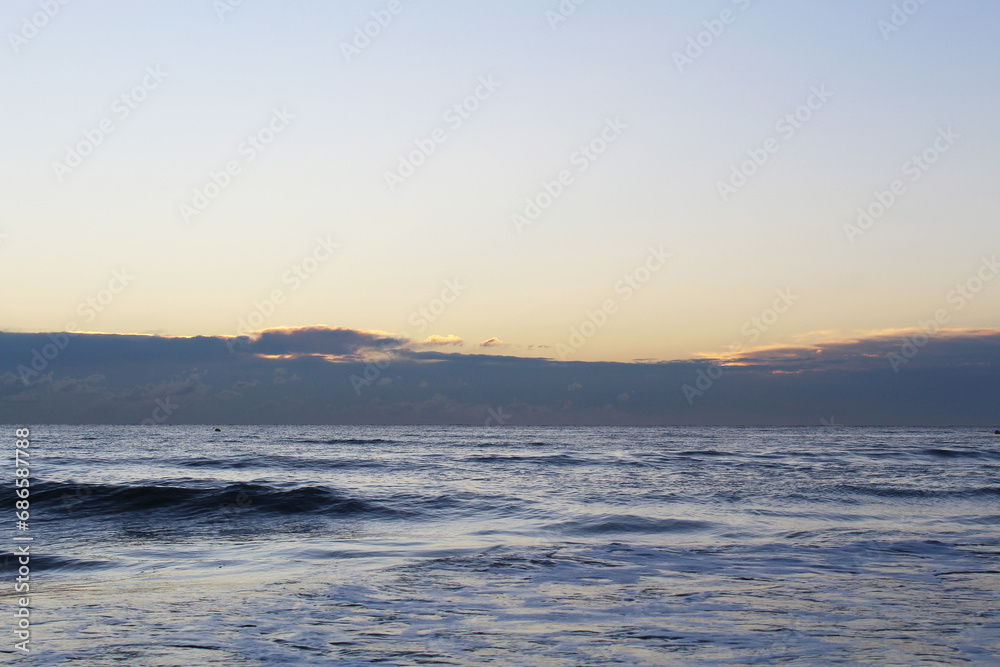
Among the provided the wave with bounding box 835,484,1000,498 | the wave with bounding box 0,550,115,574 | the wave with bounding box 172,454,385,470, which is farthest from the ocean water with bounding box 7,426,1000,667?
the wave with bounding box 172,454,385,470

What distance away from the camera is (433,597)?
29.2 feet

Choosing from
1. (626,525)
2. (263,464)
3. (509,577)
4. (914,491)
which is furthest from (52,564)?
(263,464)

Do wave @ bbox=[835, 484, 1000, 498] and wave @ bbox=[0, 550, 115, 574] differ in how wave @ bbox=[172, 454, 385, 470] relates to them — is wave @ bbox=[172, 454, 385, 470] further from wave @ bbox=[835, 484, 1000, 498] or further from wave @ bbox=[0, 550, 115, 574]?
wave @ bbox=[0, 550, 115, 574]

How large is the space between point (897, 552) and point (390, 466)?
2996cm

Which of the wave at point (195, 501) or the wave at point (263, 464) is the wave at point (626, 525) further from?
the wave at point (263, 464)

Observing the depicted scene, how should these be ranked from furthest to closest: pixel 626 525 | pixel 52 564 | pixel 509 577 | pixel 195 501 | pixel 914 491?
pixel 914 491
pixel 195 501
pixel 626 525
pixel 52 564
pixel 509 577

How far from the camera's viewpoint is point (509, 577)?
33.9ft

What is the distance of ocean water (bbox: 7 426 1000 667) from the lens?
6.66 m

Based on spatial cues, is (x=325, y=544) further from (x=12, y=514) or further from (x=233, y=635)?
(x=12, y=514)

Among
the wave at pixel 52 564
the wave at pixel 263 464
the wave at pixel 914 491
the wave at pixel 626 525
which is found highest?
the wave at pixel 52 564

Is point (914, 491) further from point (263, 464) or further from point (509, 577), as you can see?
point (263, 464)

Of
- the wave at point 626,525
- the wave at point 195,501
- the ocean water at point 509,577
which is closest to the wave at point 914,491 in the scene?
the ocean water at point 509,577

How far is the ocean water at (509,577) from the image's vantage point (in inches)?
262

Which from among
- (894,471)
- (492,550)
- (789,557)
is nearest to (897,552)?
(789,557)
